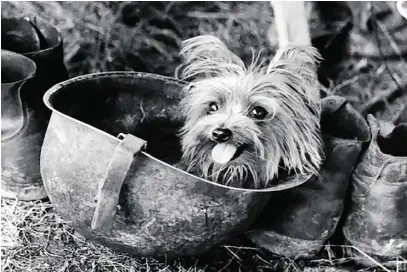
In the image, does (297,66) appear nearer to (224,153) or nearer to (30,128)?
(224,153)

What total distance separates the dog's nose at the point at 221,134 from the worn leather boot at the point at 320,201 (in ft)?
1.42

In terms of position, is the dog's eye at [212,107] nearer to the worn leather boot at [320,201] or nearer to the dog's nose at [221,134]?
the dog's nose at [221,134]

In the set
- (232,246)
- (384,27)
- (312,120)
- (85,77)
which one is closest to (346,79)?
(384,27)

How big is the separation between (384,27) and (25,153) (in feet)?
5.67

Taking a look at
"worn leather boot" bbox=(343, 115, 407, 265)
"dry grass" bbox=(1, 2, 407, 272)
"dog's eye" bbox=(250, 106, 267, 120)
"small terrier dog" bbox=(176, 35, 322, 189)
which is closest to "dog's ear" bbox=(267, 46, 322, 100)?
"small terrier dog" bbox=(176, 35, 322, 189)

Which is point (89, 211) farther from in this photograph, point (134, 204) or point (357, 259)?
point (357, 259)

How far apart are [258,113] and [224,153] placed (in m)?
0.19

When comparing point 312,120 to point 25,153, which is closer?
point 312,120

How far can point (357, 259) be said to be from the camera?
96.7 inches

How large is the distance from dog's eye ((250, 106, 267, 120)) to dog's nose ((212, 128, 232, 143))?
5.7 inches

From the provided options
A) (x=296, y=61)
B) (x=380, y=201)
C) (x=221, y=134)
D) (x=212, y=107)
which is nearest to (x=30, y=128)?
(x=212, y=107)

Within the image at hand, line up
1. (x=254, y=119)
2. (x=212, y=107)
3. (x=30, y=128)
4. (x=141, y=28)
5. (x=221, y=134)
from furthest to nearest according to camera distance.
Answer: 1. (x=141, y=28)
2. (x=30, y=128)
3. (x=212, y=107)
4. (x=254, y=119)
5. (x=221, y=134)

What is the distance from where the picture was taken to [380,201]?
2336 millimetres

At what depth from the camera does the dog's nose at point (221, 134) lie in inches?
81.9
